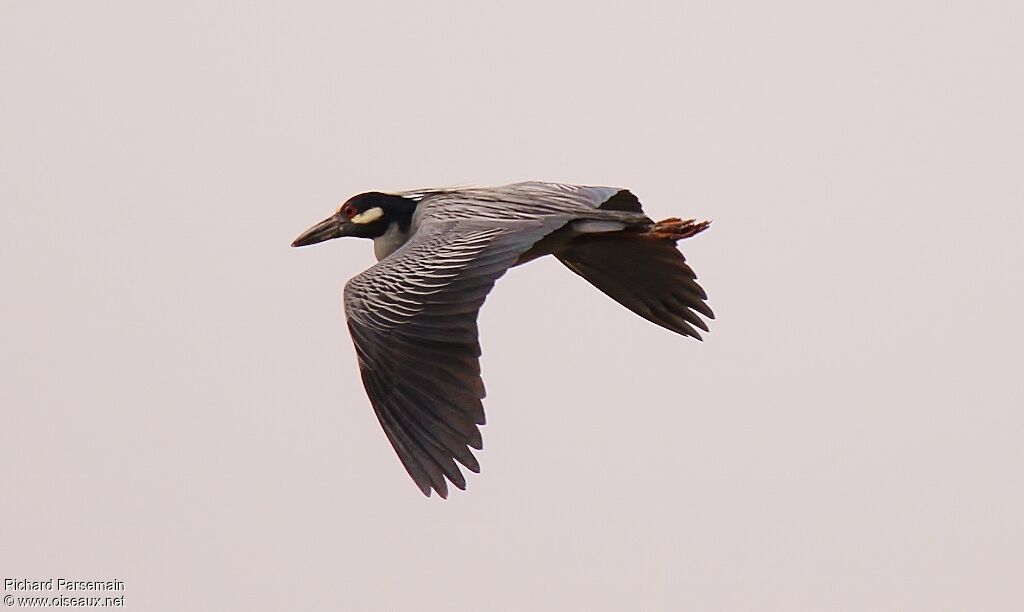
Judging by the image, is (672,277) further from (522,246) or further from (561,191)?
(522,246)

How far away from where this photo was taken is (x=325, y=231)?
1273 centimetres

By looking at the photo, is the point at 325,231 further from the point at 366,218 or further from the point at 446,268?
the point at 446,268

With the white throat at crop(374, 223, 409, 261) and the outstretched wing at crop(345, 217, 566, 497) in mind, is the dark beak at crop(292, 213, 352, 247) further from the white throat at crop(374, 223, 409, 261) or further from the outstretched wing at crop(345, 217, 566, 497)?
the outstretched wing at crop(345, 217, 566, 497)

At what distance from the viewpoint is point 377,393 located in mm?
10461

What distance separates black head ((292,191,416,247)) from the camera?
12406 mm

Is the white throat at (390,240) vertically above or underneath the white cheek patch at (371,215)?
underneath

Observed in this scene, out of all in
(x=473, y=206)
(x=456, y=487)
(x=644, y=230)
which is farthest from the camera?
(x=644, y=230)

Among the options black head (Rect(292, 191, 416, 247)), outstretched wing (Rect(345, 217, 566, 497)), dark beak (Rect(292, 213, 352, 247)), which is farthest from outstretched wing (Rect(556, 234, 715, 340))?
outstretched wing (Rect(345, 217, 566, 497))

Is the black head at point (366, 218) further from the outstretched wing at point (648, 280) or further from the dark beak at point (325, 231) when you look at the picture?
the outstretched wing at point (648, 280)

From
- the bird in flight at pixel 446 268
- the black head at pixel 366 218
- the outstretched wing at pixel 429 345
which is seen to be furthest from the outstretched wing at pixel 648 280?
the outstretched wing at pixel 429 345

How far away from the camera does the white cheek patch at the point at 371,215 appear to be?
12.4 metres

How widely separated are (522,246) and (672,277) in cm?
293

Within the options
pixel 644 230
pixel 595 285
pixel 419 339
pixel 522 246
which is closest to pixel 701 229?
pixel 644 230

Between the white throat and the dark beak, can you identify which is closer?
the white throat
